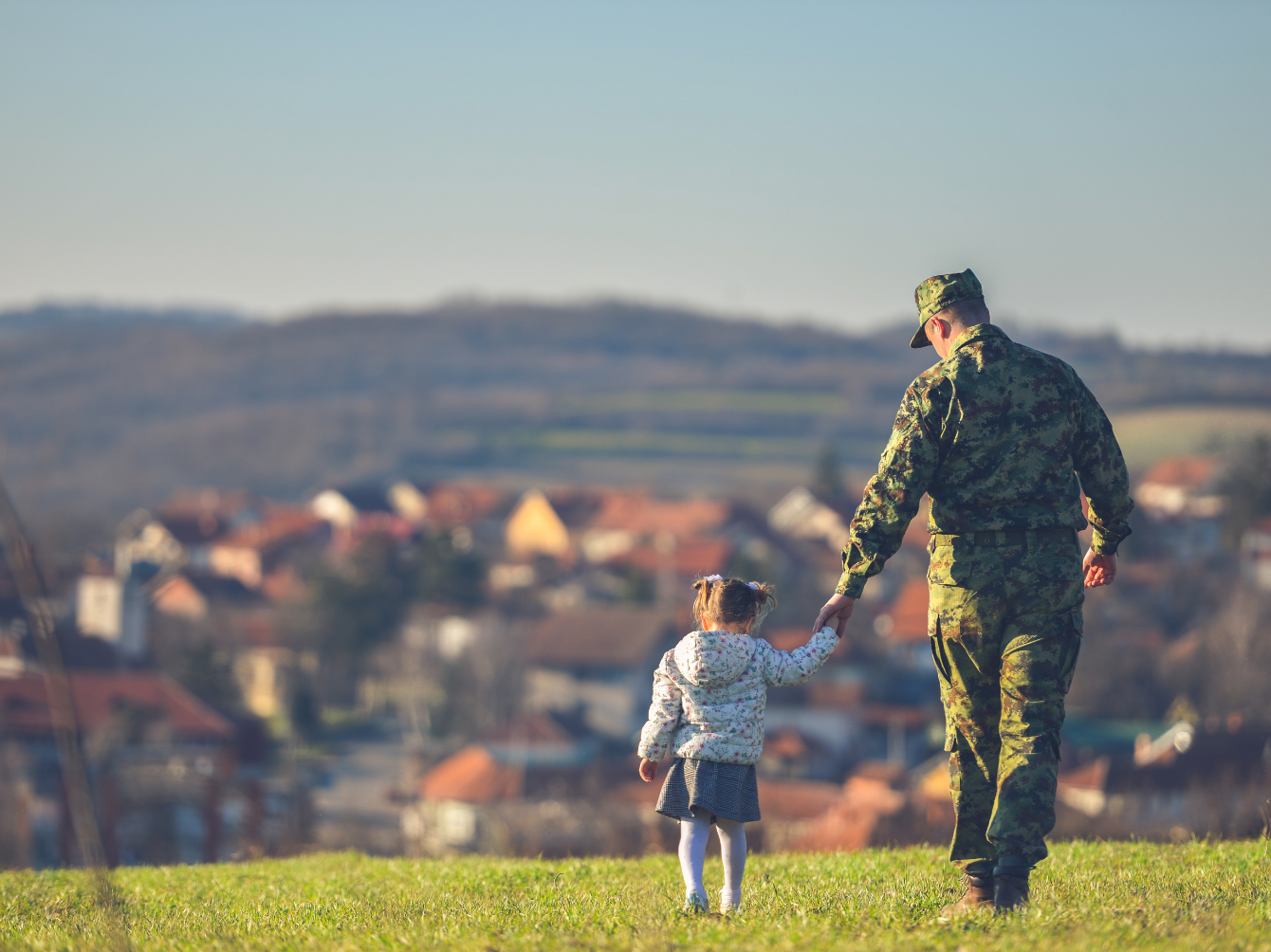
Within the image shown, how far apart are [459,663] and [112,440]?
5567 inches

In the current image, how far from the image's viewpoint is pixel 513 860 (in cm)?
817

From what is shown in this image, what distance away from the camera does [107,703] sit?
165ft

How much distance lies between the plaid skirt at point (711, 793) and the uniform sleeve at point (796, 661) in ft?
1.19

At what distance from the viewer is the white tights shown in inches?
209

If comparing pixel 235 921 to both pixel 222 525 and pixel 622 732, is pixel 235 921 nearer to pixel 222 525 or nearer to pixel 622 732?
pixel 622 732

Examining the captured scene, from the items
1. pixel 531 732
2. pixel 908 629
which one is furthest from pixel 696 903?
pixel 908 629

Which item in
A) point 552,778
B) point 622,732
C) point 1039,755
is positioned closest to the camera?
point 1039,755

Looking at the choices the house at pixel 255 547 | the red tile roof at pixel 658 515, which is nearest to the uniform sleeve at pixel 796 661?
the house at pixel 255 547

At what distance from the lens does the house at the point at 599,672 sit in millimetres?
66500

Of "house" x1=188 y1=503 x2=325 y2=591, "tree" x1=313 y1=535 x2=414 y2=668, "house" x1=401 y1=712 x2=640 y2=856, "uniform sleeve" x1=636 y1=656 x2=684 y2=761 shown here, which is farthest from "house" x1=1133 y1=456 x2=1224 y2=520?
"uniform sleeve" x1=636 y1=656 x2=684 y2=761

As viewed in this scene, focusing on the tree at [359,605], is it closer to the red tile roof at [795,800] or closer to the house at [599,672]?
the house at [599,672]

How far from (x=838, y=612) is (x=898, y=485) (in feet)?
1.88

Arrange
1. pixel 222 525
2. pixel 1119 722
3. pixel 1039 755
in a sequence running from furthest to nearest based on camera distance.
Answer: pixel 222 525 → pixel 1119 722 → pixel 1039 755

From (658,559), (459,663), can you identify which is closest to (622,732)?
(459,663)
